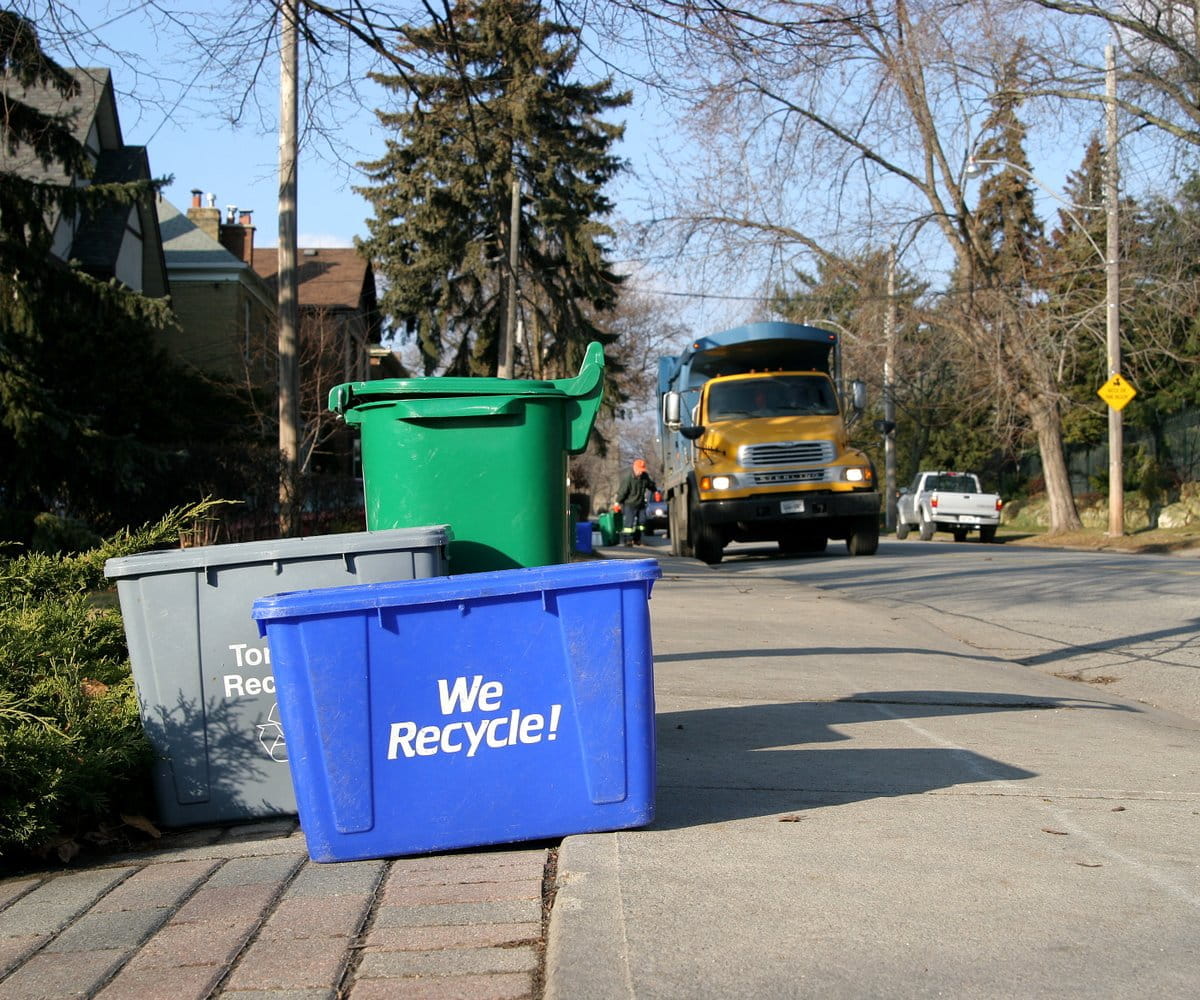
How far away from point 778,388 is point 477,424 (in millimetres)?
15248

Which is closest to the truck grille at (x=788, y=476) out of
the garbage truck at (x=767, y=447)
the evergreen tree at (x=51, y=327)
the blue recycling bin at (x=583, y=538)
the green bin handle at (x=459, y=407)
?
the garbage truck at (x=767, y=447)

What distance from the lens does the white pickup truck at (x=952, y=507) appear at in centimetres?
3162

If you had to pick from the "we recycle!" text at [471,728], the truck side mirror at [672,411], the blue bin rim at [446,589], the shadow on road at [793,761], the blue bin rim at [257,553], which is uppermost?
the truck side mirror at [672,411]

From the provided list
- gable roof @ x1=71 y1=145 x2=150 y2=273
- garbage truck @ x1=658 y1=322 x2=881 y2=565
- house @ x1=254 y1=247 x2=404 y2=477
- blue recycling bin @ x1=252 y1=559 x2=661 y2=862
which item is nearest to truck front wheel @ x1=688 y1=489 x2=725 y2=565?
garbage truck @ x1=658 y1=322 x2=881 y2=565

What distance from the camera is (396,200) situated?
30.3 metres

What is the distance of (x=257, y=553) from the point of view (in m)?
4.48

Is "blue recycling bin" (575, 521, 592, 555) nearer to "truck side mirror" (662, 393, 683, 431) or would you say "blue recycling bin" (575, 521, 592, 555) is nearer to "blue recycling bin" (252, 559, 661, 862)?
"truck side mirror" (662, 393, 683, 431)

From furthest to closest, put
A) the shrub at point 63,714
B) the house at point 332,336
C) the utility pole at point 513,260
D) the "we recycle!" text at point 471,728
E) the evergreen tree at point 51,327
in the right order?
the house at point 332,336, the utility pole at point 513,260, the evergreen tree at point 51,327, the shrub at point 63,714, the "we recycle!" text at point 471,728

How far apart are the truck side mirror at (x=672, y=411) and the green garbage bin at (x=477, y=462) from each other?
14120 millimetres

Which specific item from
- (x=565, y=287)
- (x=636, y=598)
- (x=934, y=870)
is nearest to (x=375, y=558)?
(x=636, y=598)

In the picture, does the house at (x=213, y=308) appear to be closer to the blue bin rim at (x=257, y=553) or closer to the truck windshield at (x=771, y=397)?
the truck windshield at (x=771, y=397)

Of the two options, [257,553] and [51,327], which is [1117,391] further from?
[257,553]

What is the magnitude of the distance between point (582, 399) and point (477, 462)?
527 millimetres

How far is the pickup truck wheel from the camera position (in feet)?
65.0
